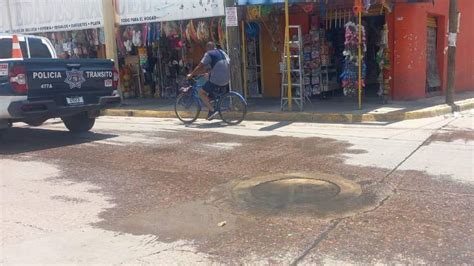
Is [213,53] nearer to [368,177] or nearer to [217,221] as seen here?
[368,177]

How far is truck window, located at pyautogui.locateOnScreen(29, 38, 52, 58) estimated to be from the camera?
37.4 ft

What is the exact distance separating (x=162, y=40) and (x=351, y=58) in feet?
23.0

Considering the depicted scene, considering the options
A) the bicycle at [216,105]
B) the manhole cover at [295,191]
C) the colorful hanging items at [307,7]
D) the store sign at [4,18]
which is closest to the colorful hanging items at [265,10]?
the colorful hanging items at [307,7]

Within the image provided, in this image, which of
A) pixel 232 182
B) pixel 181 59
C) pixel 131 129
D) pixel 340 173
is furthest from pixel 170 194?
pixel 181 59

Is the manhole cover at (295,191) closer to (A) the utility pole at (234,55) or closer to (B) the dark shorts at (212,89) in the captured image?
(B) the dark shorts at (212,89)

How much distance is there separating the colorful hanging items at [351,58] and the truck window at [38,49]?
7122 millimetres

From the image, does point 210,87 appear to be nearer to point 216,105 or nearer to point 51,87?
point 216,105

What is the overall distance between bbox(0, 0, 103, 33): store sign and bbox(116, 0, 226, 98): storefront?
3.69 feet

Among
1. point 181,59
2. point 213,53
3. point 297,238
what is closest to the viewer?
point 297,238

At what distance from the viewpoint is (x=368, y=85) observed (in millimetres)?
15570

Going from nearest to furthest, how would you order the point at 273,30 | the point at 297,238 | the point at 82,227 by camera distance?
1. the point at 297,238
2. the point at 82,227
3. the point at 273,30

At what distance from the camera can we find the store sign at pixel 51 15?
17.1 m

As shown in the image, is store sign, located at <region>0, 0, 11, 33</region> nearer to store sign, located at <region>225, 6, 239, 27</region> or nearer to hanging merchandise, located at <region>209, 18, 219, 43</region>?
hanging merchandise, located at <region>209, 18, 219, 43</region>

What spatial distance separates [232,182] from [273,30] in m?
9.50
